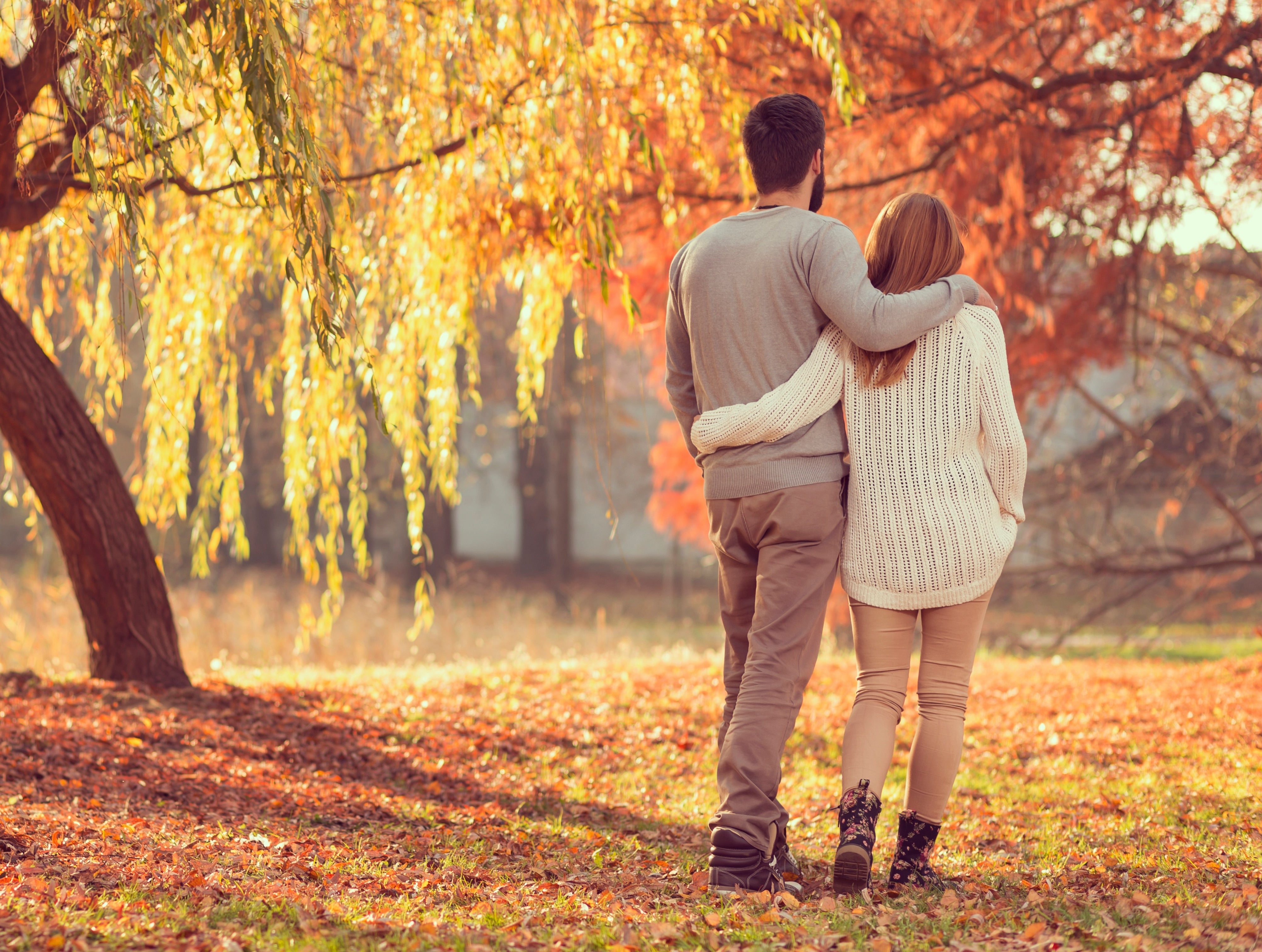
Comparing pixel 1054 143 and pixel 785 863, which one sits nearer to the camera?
pixel 785 863

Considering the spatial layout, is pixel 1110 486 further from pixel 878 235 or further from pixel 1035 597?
pixel 1035 597

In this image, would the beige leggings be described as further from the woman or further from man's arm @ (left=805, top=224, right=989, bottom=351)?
man's arm @ (left=805, top=224, right=989, bottom=351)

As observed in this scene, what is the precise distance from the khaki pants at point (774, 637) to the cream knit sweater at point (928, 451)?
108mm

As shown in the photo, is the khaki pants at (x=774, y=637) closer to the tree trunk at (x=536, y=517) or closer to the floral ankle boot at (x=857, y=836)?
the floral ankle boot at (x=857, y=836)

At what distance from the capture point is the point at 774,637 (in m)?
2.53

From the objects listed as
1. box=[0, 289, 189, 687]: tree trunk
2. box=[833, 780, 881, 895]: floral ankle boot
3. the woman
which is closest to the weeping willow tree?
box=[0, 289, 189, 687]: tree trunk

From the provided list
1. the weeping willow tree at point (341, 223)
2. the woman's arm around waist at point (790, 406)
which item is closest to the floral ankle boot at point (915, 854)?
the woman's arm around waist at point (790, 406)

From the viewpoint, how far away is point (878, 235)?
2590mm

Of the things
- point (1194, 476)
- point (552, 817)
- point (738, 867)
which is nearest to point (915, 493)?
point (738, 867)

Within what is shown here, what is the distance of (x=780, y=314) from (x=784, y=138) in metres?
0.39

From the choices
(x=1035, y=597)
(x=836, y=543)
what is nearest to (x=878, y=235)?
(x=836, y=543)

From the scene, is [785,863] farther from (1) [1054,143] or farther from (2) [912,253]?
(1) [1054,143]

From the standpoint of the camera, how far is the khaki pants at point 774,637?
247 centimetres

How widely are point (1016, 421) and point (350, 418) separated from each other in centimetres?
335
